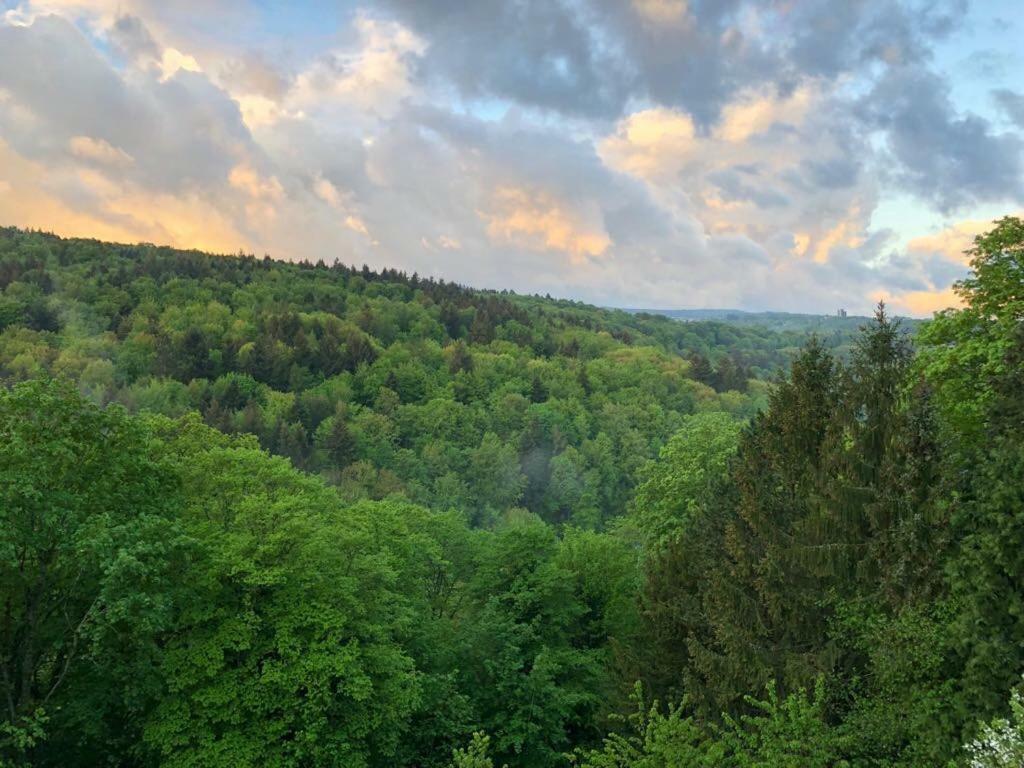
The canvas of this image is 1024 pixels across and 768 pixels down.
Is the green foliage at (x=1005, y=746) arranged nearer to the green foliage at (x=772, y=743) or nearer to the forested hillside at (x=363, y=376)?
the green foliage at (x=772, y=743)

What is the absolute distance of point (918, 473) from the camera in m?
13.4

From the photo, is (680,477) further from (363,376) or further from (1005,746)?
(363,376)

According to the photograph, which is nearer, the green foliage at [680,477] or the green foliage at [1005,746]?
the green foliage at [1005,746]

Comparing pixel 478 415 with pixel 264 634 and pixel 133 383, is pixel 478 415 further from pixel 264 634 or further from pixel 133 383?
pixel 264 634

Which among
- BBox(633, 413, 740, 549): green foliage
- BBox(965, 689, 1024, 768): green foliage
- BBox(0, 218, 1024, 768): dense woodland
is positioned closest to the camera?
BBox(965, 689, 1024, 768): green foliage

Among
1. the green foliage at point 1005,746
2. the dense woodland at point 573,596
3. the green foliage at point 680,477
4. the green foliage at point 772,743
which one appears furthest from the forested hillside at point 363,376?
the green foliage at point 1005,746

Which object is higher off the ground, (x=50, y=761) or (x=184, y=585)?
(x=184, y=585)

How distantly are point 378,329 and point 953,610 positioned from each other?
13498 centimetres

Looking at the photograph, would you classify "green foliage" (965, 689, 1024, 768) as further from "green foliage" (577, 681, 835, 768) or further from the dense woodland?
"green foliage" (577, 681, 835, 768)

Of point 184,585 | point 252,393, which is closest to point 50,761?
point 184,585

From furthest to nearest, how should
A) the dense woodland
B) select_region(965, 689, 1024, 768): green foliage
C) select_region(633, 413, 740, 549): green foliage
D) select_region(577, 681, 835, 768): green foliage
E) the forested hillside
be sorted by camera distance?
the forested hillside, select_region(633, 413, 740, 549): green foliage, the dense woodland, select_region(577, 681, 835, 768): green foliage, select_region(965, 689, 1024, 768): green foliage

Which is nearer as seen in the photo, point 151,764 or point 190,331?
point 151,764

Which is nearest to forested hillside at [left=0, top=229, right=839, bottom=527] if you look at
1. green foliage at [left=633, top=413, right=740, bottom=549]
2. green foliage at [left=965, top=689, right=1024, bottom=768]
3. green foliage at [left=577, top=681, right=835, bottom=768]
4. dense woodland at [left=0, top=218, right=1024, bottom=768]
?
green foliage at [left=633, top=413, right=740, bottom=549]

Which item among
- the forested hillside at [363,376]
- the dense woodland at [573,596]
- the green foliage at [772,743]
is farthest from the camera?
the forested hillside at [363,376]
